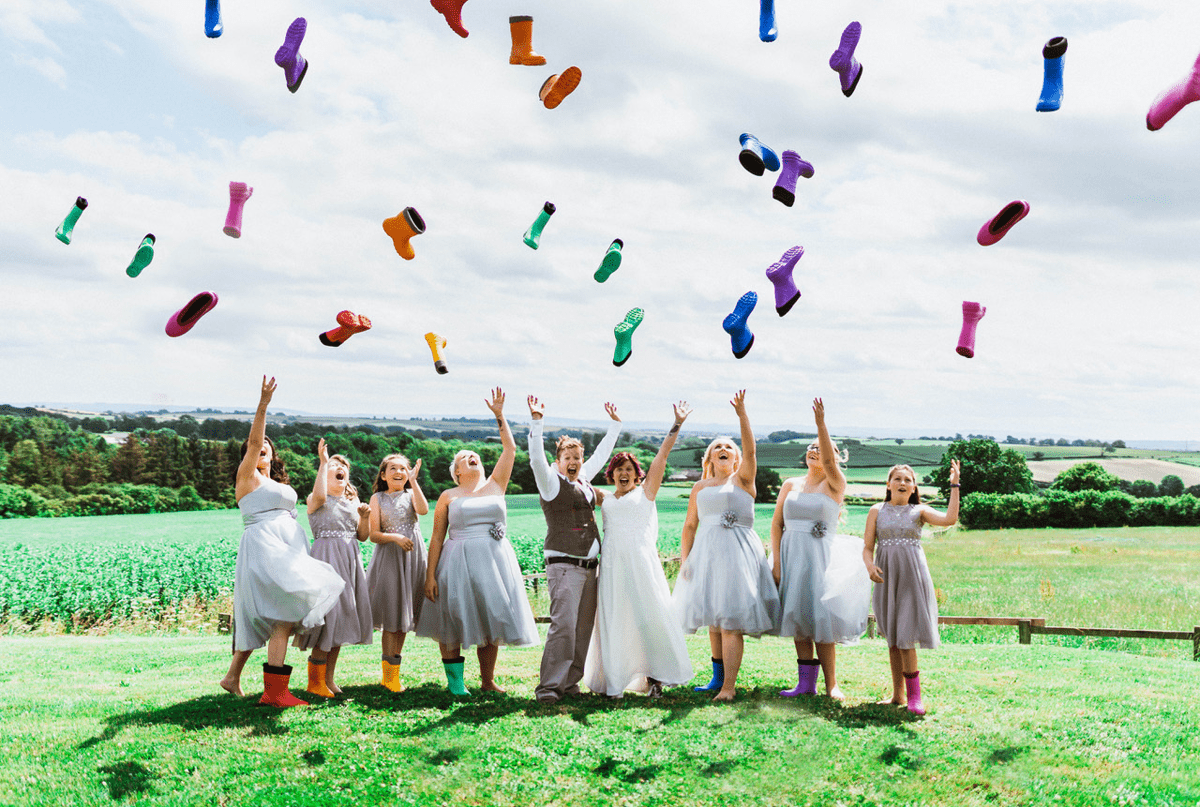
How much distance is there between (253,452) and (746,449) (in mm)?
4318

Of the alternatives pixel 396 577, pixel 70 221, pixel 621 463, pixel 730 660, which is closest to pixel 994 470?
pixel 730 660

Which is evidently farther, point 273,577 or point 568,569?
point 568,569

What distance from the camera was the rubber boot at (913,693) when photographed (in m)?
7.73

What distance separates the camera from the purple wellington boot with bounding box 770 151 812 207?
773cm

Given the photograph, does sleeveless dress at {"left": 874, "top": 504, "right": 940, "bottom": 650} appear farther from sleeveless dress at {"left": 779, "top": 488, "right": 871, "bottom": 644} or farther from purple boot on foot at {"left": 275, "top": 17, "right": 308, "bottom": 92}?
purple boot on foot at {"left": 275, "top": 17, "right": 308, "bottom": 92}

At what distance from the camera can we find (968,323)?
796 cm

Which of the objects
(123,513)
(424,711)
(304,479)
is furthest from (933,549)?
(123,513)

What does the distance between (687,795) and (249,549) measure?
418cm

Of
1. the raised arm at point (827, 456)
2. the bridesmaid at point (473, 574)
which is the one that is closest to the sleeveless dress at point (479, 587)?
the bridesmaid at point (473, 574)

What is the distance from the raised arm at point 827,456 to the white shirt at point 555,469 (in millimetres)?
1853

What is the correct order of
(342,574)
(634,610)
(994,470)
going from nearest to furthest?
(634,610) → (342,574) → (994,470)

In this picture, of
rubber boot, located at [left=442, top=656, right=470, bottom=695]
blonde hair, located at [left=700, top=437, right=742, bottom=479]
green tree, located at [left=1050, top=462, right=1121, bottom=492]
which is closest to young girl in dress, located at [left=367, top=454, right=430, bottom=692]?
rubber boot, located at [left=442, top=656, right=470, bottom=695]

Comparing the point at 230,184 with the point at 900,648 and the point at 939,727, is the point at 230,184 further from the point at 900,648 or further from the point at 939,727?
the point at 939,727

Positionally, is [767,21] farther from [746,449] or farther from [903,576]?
[903,576]
